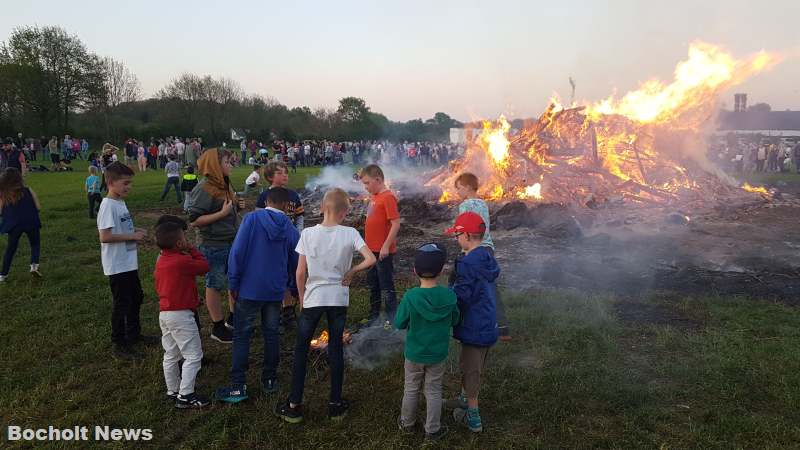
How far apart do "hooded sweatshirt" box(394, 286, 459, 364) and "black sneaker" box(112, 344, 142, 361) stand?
3.07m

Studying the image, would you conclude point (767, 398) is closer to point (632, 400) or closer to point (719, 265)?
point (632, 400)

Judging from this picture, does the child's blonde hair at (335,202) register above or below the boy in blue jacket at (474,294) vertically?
above

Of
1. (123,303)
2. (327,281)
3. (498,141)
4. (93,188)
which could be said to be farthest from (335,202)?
(498,141)

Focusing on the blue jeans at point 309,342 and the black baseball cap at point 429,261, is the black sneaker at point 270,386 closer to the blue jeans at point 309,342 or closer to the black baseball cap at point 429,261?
the blue jeans at point 309,342

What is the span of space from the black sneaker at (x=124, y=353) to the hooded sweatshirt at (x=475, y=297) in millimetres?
3416

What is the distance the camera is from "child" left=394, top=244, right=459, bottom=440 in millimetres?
3314

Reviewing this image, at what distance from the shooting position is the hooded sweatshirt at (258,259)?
3840 millimetres

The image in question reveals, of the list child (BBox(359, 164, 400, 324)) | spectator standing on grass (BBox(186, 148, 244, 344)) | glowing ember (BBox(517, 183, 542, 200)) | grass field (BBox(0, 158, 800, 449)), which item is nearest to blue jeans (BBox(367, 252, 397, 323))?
child (BBox(359, 164, 400, 324))

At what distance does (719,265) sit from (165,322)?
8769 mm

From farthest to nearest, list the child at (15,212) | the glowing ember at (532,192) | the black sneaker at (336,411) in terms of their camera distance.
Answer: the glowing ember at (532,192) → the child at (15,212) → the black sneaker at (336,411)

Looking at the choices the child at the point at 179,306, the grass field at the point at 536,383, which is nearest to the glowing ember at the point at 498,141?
the grass field at the point at 536,383

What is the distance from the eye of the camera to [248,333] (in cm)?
400

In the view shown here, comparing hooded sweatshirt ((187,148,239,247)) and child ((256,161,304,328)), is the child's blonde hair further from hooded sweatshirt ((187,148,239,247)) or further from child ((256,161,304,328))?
hooded sweatshirt ((187,148,239,247))

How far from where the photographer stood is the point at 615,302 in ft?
20.9
